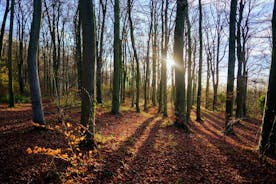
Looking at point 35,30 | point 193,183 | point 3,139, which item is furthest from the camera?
point 35,30

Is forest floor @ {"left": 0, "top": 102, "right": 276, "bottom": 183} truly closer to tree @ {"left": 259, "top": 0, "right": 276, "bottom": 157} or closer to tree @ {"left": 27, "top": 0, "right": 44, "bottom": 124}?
tree @ {"left": 259, "top": 0, "right": 276, "bottom": 157}

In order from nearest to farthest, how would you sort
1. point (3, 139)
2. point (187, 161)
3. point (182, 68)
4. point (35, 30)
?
point (187, 161) < point (3, 139) < point (35, 30) < point (182, 68)

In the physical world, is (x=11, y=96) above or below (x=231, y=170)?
above

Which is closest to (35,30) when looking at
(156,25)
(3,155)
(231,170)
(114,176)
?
(3,155)

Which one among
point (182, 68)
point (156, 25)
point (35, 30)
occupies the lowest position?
point (182, 68)

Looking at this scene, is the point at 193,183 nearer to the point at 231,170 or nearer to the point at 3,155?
the point at 231,170

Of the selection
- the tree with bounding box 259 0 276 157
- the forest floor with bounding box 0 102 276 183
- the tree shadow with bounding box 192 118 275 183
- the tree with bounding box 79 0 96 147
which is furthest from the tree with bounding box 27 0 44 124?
the tree with bounding box 259 0 276 157

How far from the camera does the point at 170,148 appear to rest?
5.52m

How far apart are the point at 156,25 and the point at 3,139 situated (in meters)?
14.9

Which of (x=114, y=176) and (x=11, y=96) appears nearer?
(x=114, y=176)

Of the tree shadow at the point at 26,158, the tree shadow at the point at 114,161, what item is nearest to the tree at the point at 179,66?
the tree shadow at the point at 114,161

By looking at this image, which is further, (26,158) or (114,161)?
(114,161)

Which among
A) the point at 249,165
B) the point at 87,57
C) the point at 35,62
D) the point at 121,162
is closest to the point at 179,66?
the point at 87,57

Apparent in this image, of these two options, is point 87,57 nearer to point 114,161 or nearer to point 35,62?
point 35,62
